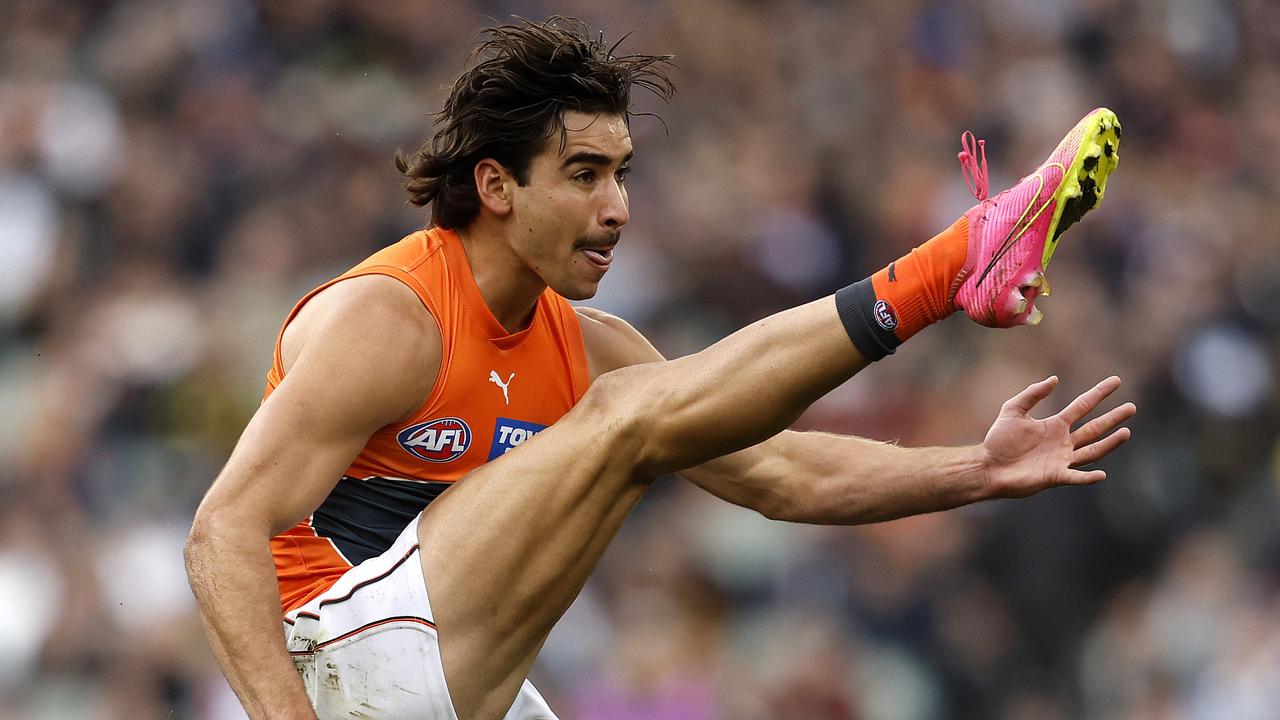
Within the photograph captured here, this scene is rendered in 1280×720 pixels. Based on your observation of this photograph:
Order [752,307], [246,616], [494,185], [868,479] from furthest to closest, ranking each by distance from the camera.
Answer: [752,307] < [868,479] < [494,185] < [246,616]

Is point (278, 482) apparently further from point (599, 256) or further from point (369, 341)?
point (599, 256)

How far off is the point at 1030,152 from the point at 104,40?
533 centimetres

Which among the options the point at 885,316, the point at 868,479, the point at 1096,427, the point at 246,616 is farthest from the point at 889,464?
the point at 246,616

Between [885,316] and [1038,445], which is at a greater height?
[885,316]

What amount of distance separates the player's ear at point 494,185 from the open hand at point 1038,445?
4.64 ft

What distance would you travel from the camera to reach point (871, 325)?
4176 mm

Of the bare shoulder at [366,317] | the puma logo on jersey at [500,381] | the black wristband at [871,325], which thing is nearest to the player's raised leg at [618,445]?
the black wristband at [871,325]

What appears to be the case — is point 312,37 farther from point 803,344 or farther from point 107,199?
point 803,344

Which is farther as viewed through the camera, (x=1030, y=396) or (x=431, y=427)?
(x=431, y=427)

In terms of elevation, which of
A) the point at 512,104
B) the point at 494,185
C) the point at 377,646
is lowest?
the point at 377,646

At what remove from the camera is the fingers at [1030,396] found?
14.4ft

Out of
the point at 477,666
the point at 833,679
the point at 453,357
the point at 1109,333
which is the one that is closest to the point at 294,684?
the point at 477,666

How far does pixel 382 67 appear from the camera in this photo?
10562mm

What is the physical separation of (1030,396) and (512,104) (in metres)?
1.57
